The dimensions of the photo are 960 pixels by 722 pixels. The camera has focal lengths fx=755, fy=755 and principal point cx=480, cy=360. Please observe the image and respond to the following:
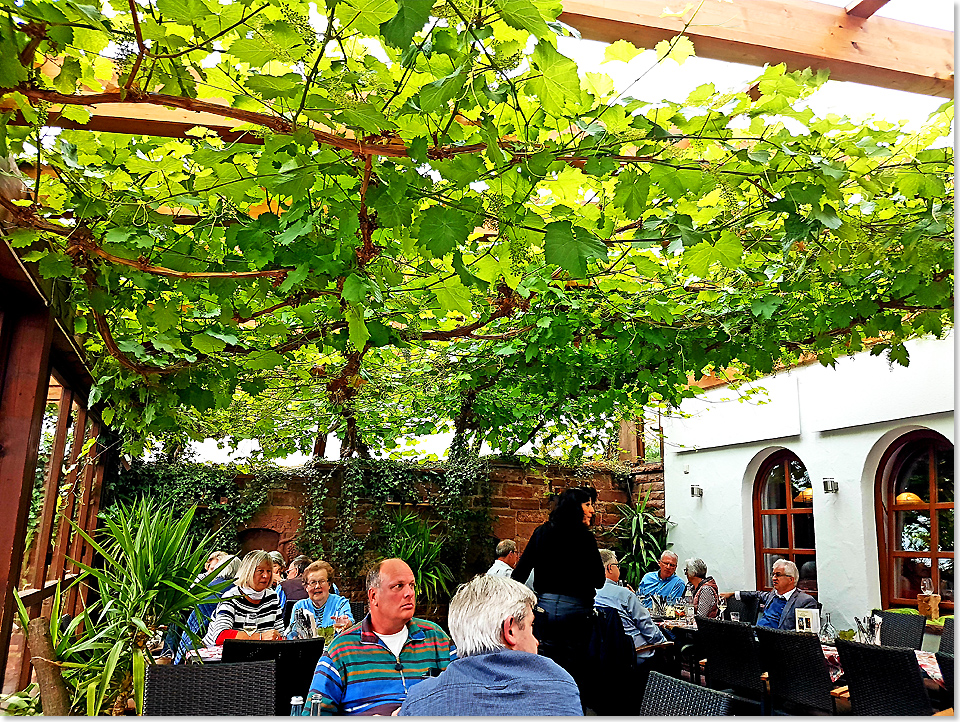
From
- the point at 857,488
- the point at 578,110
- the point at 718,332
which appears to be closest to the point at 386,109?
the point at 578,110

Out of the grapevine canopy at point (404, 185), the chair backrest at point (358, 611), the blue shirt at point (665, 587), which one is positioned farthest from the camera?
the blue shirt at point (665, 587)

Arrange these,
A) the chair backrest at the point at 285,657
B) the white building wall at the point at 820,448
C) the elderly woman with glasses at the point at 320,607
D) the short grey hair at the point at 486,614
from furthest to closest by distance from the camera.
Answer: the white building wall at the point at 820,448 → the elderly woman with glasses at the point at 320,607 → the chair backrest at the point at 285,657 → the short grey hair at the point at 486,614

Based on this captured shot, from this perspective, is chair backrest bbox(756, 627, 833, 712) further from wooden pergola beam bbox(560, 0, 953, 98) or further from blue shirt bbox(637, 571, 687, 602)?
wooden pergola beam bbox(560, 0, 953, 98)

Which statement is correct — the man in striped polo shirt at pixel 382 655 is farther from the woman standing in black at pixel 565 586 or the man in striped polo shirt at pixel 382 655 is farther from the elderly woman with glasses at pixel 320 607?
the elderly woman with glasses at pixel 320 607

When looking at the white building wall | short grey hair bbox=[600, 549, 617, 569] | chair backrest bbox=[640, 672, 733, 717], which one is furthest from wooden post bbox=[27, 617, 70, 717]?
the white building wall

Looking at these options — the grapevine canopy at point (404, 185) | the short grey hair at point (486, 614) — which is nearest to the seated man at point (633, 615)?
the grapevine canopy at point (404, 185)

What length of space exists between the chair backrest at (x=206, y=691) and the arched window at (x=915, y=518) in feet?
19.0

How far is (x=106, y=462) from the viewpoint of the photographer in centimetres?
772

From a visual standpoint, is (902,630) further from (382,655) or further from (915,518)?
(382,655)

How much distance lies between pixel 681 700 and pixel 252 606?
307 centimetres

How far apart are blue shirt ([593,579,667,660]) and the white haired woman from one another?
2.29m

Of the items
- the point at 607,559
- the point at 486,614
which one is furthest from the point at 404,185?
the point at 607,559

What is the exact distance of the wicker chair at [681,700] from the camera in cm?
268

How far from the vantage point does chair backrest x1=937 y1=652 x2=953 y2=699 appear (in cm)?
394
